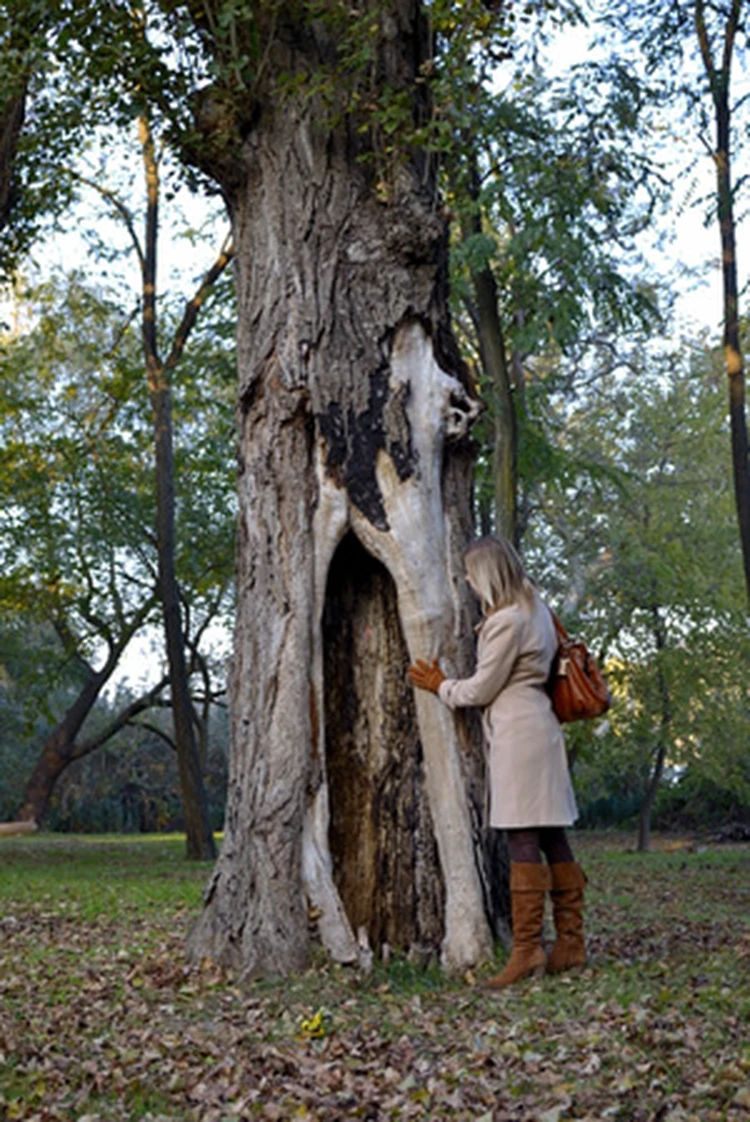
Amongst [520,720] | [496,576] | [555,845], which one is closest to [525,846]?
[555,845]

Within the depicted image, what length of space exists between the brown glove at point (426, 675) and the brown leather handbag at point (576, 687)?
1.97ft

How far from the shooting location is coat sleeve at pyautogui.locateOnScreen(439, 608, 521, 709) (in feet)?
23.2

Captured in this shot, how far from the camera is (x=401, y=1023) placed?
6.19 meters

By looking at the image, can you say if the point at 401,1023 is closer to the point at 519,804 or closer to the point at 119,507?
the point at 519,804

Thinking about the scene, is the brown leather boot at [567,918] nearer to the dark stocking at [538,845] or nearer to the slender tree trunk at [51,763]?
the dark stocking at [538,845]

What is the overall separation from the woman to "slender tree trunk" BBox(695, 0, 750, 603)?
22.6 ft

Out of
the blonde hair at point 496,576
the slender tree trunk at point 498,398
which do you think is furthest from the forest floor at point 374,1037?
the slender tree trunk at point 498,398

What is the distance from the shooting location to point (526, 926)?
6.91 meters

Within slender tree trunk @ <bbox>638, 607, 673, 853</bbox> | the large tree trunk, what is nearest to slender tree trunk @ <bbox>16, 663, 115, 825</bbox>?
slender tree trunk @ <bbox>638, 607, 673, 853</bbox>

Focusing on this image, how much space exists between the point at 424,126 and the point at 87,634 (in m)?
17.0

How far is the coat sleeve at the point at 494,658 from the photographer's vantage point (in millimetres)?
7062

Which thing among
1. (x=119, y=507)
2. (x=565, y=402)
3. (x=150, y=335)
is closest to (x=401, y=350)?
(x=150, y=335)

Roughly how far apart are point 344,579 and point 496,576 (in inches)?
50.1

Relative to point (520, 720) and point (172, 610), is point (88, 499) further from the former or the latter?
point (520, 720)
